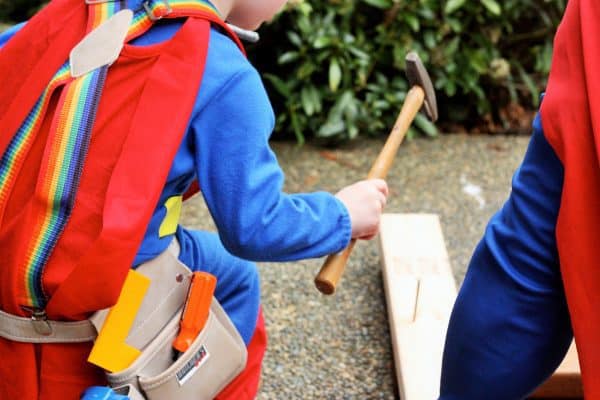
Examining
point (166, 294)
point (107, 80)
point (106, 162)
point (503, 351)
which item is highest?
point (107, 80)

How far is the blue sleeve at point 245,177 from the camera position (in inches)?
55.9

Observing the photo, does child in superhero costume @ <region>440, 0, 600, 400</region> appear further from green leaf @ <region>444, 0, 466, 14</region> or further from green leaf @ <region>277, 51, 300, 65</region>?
green leaf @ <region>444, 0, 466, 14</region>

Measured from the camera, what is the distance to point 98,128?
1.42 m

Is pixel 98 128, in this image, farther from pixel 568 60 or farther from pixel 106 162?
pixel 568 60

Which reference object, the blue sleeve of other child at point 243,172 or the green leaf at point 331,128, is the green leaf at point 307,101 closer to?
the green leaf at point 331,128

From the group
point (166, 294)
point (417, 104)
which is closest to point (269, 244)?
point (166, 294)

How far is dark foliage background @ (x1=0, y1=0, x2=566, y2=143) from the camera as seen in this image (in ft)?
12.3

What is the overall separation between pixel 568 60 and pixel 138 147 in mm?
732

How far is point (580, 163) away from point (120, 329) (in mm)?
845

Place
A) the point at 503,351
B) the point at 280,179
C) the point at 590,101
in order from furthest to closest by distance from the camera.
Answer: the point at 503,351
the point at 280,179
the point at 590,101

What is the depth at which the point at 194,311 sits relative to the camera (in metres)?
1.65

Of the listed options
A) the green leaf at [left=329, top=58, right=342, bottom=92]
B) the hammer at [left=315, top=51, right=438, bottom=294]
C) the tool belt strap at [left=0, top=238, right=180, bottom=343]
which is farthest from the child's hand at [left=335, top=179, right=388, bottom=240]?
the green leaf at [left=329, top=58, right=342, bottom=92]

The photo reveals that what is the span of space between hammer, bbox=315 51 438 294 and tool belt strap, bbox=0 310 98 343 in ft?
1.52

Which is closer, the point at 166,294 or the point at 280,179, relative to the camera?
the point at 280,179
